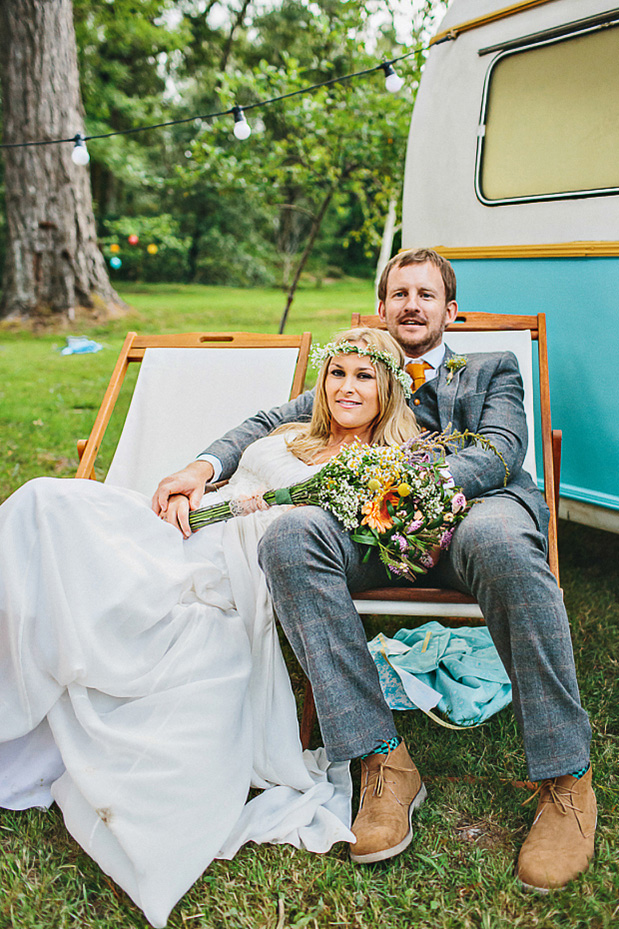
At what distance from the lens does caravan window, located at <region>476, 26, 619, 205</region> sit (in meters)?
3.27

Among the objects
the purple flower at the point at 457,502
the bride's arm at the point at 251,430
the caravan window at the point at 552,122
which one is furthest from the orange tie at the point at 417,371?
the caravan window at the point at 552,122

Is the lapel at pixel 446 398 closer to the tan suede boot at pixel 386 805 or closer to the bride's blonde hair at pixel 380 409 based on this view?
the bride's blonde hair at pixel 380 409

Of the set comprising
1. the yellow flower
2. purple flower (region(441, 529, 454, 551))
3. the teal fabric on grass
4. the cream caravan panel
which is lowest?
the teal fabric on grass

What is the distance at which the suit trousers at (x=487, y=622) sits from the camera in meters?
1.91

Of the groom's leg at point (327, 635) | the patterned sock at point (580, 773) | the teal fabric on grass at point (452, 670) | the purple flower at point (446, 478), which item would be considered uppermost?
the purple flower at point (446, 478)

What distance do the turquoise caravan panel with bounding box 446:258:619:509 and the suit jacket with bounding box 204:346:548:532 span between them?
2.27ft

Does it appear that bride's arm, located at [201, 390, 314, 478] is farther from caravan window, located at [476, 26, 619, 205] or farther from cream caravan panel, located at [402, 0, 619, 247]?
caravan window, located at [476, 26, 619, 205]

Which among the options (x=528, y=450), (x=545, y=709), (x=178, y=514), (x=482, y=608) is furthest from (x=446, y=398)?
(x=545, y=709)

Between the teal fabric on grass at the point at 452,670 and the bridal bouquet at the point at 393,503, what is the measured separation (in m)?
0.60

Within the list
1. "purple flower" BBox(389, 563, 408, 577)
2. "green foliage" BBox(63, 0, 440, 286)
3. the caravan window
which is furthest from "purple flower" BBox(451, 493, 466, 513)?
"green foliage" BBox(63, 0, 440, 286)

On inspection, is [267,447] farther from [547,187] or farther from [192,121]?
A: [192,121]

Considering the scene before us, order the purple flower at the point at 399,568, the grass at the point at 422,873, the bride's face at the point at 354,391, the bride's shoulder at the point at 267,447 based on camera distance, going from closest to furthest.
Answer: the grass at the point at 422,873, the purple flower at the point at 399,568, the bride's face at the point at 354,391, the bride's shoulder at the point at 267,447

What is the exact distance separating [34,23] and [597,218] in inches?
328

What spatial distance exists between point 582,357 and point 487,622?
1736mm
